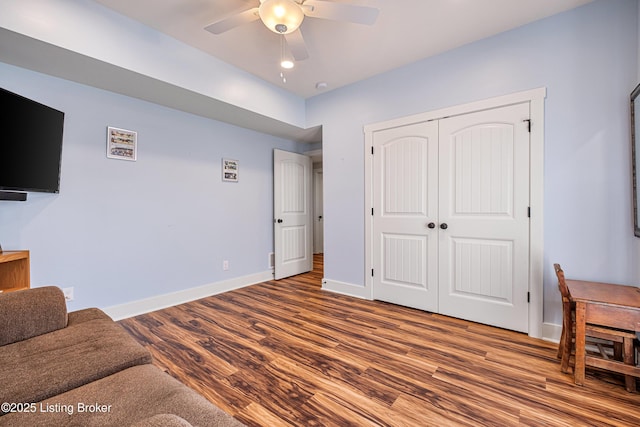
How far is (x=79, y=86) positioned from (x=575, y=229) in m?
4.36

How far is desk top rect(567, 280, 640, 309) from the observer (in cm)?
165

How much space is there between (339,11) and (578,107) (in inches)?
77.9

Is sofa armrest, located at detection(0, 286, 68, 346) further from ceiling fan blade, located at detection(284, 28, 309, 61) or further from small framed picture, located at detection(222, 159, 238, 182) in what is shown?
small framed picture, located at detection(222, 159, 238, 182)

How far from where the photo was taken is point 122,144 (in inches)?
108

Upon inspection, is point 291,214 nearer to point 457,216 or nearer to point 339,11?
point 457,216

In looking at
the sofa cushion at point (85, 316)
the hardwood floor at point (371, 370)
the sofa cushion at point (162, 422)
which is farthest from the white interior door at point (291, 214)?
the sofa cushion at point (162, 422)

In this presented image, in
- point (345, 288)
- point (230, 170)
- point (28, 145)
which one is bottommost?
point (345, 288)

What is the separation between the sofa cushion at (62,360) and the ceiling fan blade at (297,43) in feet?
6.92

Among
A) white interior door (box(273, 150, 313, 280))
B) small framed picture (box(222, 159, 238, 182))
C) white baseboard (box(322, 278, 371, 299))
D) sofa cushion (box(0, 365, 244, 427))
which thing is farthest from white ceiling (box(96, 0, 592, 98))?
white baseboard (box(322, 278, 371, 299))

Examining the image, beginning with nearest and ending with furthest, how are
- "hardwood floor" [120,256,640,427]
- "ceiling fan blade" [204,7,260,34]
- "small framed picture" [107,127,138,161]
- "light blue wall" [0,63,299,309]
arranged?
"hardwood floor" [120,256,640,427]
"ceiling fan blade" [204,7,260,34]
"light blue wall" [0,63,299,309]
"small framed picture" [107,127,138,161]

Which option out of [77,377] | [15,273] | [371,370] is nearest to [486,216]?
[371,370]

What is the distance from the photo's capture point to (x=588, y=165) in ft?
6.92

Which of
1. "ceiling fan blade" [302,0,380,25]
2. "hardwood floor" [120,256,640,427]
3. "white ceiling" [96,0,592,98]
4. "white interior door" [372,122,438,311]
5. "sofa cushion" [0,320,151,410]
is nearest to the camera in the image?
"sofa cushion" [0,320,151,410]

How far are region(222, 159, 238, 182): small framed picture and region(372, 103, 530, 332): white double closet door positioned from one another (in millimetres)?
1849
